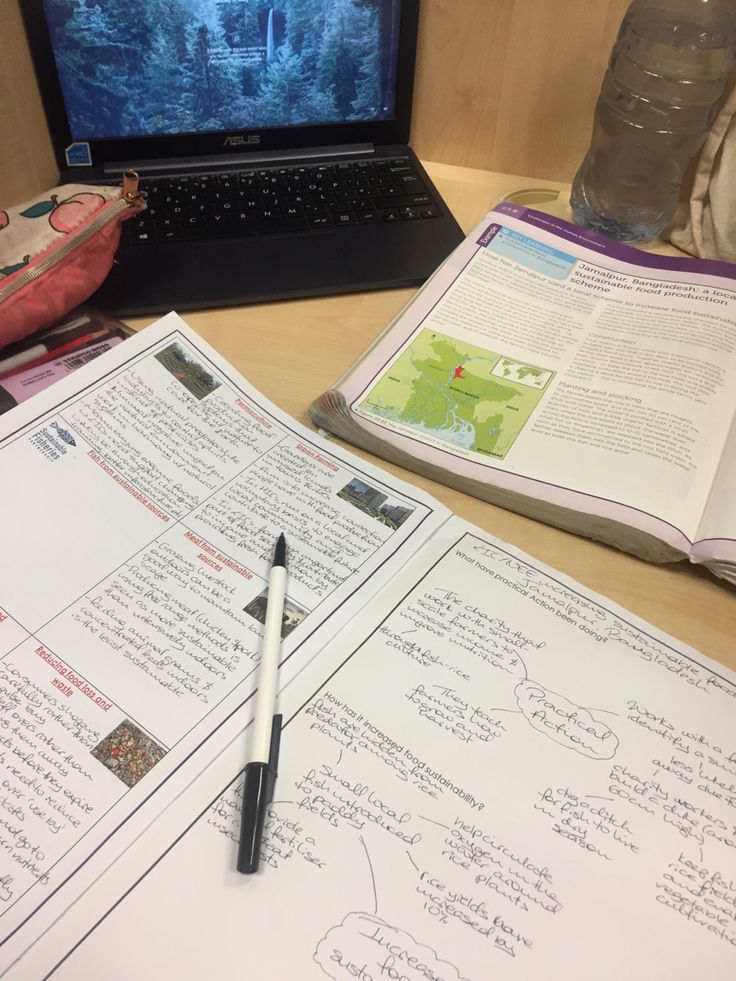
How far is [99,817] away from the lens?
35cm

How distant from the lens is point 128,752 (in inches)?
14.8

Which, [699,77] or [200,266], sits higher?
[699,77]

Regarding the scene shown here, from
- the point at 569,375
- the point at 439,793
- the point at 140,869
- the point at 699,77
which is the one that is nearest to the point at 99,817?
the point at 140,869

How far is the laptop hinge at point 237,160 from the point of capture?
28.4 inches

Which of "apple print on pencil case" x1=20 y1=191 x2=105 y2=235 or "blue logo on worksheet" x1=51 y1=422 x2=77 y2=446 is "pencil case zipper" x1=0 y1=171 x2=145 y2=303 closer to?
"apple print on pencil case" x1=20 y1=191 x2=105 y2=235

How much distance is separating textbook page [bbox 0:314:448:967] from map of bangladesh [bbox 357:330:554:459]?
6 centimetres

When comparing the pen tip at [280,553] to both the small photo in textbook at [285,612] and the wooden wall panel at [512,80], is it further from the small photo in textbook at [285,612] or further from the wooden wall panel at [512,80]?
the wooden wall panel at [512,80]

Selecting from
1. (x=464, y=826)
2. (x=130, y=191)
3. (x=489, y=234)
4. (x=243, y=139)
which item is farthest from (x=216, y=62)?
(x=464, y=826)

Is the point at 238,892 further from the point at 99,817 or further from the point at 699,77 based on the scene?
the point at 699,77

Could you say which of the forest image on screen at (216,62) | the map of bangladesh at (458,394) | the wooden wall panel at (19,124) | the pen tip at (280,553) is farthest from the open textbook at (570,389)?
the wooden wall panel at (19,124)

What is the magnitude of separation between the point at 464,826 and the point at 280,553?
18 centimetres

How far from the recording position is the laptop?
64 cm

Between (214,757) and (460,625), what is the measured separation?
0.16 meters

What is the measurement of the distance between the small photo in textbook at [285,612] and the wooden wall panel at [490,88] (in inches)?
18.9
